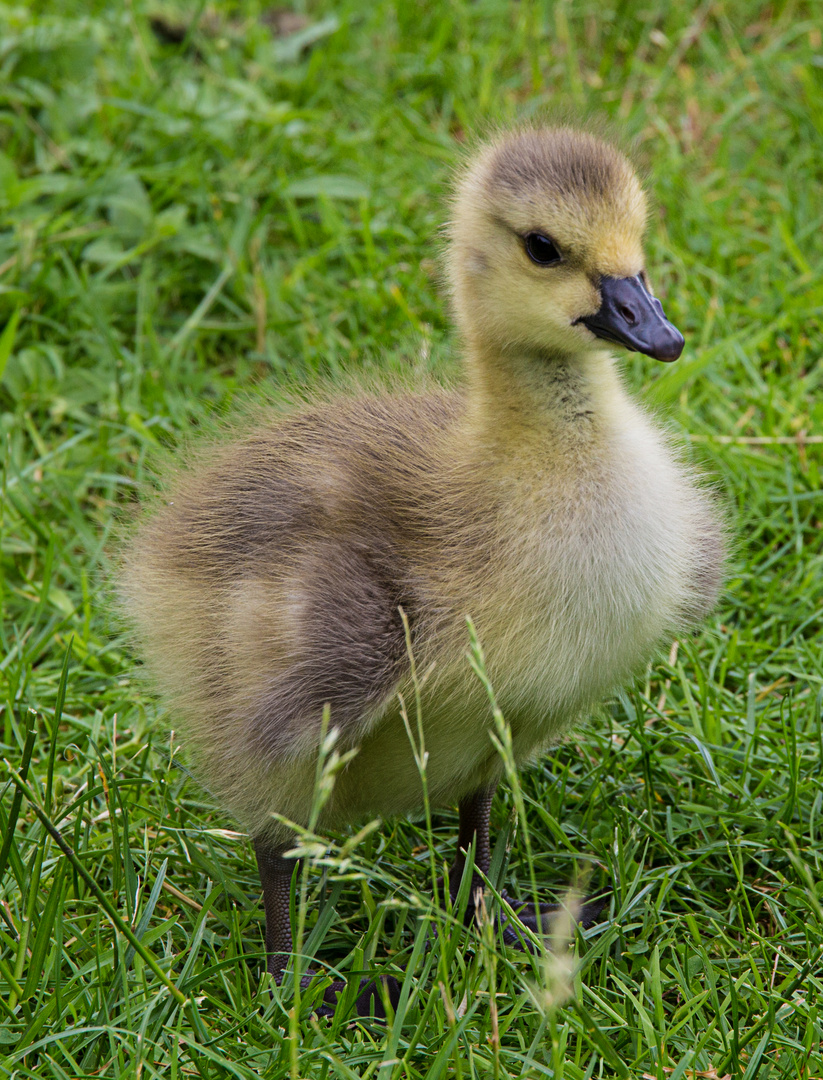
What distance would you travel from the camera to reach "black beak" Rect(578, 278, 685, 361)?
2250mm

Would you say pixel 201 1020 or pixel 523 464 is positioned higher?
pixel 523 464

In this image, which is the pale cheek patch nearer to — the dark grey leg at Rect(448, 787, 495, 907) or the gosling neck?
the gosling neck

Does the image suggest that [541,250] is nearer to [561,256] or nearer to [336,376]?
[561,256]

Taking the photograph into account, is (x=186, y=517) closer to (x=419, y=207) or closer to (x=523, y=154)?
(x=523, y=154)

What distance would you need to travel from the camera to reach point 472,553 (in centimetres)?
234

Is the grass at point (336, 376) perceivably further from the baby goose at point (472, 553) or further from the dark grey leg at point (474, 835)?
the baby goose at point (472, 553)

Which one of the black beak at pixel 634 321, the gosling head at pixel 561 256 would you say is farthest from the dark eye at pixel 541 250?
the black beak at pixel 634 321

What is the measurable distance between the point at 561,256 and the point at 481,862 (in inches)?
48.8

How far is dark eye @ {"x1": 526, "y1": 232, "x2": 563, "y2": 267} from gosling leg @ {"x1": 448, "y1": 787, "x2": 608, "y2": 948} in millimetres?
1033

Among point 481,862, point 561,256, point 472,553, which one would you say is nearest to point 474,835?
point 481,862

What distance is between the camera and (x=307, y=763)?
233 centimetres

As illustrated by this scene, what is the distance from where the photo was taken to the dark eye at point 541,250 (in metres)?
2.37

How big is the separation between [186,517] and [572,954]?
3.65 feet

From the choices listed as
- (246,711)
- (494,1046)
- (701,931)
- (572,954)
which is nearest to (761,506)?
(701,931)
